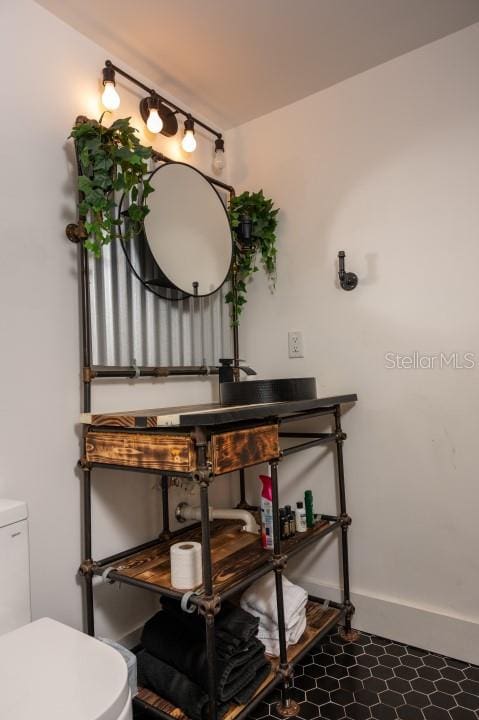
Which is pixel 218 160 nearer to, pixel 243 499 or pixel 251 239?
pixel 251 239

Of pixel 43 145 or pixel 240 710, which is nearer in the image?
pixel 240 710

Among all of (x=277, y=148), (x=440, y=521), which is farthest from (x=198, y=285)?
(x=440, y=521)

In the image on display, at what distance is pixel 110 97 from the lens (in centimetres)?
157

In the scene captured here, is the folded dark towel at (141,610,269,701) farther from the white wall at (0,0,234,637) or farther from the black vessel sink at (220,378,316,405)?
the black vessel sink at (220,378,316,405)

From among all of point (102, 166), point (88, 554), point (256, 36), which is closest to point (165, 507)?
point (88, 554)

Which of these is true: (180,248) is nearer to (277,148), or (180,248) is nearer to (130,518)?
(277,148)

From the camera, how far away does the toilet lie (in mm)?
824

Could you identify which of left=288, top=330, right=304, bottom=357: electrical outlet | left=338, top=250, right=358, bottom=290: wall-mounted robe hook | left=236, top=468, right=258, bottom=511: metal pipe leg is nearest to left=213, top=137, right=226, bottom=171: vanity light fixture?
left=338, top=250, right=358, bottom=290: wall-mounted robe hook

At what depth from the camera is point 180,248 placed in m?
1.80

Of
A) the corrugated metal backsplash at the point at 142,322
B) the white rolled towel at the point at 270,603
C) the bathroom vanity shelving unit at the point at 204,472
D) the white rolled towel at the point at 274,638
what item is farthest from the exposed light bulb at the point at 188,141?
the white rolled towel at the point at 274,638

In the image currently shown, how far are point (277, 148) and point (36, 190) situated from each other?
1.13m

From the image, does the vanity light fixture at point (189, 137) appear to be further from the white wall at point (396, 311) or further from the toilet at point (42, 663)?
the toilet at point (42, 663)

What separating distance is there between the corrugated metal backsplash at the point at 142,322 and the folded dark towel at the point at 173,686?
93cm

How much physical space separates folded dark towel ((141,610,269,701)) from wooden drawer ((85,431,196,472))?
0.55 meters
